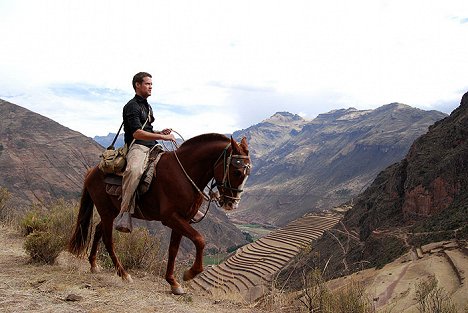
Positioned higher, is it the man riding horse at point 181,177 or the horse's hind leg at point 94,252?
the man riding horse at point 181,177

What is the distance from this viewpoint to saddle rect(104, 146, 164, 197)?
502cm

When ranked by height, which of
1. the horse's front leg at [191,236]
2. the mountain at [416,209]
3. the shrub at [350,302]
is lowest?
the mountain at [416,209]

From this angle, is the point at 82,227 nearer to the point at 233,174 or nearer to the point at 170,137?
the point at 170,137

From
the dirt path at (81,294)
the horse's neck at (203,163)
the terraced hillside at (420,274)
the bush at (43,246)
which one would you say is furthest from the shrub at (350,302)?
the terraced hillside at (420,274)

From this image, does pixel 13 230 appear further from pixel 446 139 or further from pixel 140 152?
pixel 446 139

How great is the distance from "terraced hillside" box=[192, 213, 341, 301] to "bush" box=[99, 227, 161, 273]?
1075 inches

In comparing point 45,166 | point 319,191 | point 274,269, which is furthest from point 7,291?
point 319,191

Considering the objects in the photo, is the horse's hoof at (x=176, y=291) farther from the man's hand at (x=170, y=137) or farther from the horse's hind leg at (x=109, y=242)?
the man's hand at (x=170, y=137)

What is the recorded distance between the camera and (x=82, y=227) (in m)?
6.34

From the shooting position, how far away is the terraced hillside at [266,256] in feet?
141

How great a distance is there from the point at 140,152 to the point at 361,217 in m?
44.4

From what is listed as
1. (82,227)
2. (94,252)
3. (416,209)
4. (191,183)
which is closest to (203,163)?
(191,183)

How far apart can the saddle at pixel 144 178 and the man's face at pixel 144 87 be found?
751 millimetres

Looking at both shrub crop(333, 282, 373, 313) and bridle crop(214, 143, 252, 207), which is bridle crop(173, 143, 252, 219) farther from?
shrub crop(333, 282, 373, 313)
